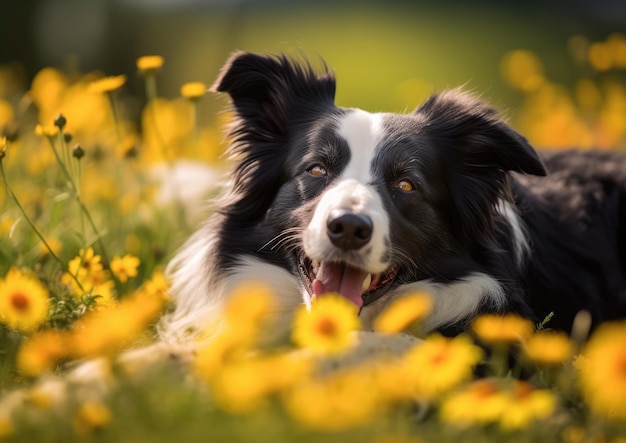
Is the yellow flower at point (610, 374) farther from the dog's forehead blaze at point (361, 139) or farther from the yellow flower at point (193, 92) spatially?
the yellow flower at point (193, 92)

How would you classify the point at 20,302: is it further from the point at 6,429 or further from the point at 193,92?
the point at 193,92

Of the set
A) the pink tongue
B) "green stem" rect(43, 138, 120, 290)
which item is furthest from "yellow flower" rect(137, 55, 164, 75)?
the pink tongue

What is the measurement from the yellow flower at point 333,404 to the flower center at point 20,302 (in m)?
1.04

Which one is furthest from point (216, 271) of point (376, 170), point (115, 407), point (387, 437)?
point (387, 437)

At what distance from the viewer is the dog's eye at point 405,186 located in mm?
3807

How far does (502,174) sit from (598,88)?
4.98 m

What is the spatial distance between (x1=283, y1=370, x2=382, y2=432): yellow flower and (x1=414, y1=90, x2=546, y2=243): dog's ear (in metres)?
2.13

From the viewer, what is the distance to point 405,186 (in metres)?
3.83

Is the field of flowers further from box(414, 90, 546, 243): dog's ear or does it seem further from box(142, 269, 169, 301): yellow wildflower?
box(414, 90, 546, 243): dog's ear

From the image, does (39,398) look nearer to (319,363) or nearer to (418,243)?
(319,363)

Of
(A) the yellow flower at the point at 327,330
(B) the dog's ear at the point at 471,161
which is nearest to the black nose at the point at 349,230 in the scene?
(B) the dog's ear at the point at 471,161

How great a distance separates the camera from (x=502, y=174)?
4098 mm

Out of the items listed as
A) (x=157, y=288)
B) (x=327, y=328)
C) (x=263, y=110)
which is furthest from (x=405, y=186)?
(x=327, y=328)

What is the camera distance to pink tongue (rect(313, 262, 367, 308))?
352 cm
